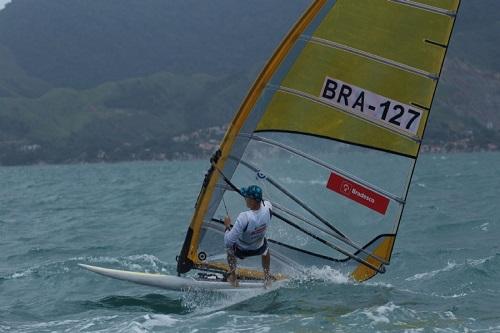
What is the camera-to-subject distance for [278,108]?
11531 millimetres

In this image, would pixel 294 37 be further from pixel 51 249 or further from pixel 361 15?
pixel 51 249

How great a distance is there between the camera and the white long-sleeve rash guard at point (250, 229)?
11008 millimetres

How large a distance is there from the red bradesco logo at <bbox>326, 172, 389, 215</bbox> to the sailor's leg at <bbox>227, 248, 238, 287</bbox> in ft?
5.34

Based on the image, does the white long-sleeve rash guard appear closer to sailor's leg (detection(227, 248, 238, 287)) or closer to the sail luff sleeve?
sailor's leg (detection(227, 248, 238, 287))

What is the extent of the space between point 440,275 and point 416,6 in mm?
5321

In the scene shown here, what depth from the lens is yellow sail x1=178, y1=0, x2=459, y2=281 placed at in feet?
36.4

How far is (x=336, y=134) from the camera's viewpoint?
37.9 ft

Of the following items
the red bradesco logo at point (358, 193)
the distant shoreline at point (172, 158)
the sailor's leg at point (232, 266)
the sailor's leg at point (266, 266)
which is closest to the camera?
the sailor's leg at point (232, 266)

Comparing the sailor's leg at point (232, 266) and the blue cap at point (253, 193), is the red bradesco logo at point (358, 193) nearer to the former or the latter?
the blue cap at point (253, 193)

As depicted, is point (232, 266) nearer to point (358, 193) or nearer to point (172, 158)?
point (358, 193)

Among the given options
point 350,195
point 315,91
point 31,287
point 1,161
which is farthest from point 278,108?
point 1,161

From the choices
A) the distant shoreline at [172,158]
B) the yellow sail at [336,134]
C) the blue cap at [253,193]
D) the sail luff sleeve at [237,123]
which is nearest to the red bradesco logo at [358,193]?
the yellow sail at [336,134]

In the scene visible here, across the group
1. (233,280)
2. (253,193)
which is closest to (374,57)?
(253,193)

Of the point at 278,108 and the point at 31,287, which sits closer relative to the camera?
the point at 278,108
